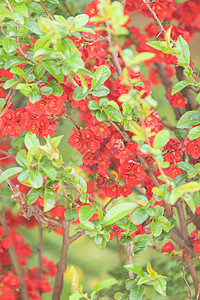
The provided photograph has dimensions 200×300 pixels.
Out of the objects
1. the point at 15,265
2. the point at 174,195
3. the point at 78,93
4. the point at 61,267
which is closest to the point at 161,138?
the point at 174,195

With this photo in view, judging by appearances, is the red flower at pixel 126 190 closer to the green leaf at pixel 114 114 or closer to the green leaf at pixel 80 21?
the green leaf at pixel 114 114

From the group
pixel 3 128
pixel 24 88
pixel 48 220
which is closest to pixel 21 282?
pixel 48 220

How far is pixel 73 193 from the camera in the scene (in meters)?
0.72

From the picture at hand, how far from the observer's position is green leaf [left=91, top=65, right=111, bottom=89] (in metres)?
0.57

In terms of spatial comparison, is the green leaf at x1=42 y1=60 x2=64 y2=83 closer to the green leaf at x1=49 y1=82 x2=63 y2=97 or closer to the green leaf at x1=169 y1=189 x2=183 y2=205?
the green leaf at x1=49 y1=82 x2=63 y2=97

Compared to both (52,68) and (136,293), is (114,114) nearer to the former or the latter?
Result: (52,68)

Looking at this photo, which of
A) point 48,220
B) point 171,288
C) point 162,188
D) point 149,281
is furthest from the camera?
point 171,288

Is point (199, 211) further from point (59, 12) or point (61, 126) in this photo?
point (59, 12)

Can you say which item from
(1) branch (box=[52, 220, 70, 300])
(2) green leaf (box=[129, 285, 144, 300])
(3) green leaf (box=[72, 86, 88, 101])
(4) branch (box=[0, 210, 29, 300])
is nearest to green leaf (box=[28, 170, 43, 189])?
(3) green leaf (box=[72, 86, 88, 101])

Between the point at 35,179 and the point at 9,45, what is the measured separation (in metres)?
0.22

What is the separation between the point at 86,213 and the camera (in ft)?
1.83

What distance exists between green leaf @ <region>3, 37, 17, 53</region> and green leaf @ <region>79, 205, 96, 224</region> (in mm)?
254

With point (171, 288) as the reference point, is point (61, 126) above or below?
above

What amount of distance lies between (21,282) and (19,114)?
499mm
